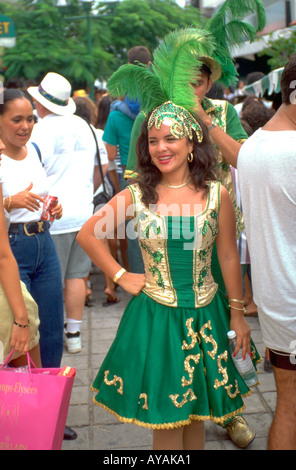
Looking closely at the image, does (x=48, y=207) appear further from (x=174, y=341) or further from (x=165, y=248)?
(x=174, y=341)

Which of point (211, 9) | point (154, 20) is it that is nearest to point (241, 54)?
point (154, 20)

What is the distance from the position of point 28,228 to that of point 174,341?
1.21m

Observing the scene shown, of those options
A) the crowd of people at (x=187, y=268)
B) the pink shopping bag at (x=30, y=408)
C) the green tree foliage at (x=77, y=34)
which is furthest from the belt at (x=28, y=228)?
the green tree foliage at (x=77, y=34)

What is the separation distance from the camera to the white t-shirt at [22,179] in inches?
132

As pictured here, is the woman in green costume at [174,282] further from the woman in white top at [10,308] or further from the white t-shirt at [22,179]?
the white t-shirt at [22,179]

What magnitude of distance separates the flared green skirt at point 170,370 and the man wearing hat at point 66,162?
209 cm

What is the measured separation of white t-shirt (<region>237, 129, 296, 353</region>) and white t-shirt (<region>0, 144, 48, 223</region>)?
1356 millimetres

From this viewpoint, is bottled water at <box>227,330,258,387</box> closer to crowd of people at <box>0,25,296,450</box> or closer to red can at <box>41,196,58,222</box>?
crowd of people at <box>0,25,296,450</box>

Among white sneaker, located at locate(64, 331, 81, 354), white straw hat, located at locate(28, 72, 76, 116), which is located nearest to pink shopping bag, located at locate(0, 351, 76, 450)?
white sneaker, located at locate(64, 331, 81, 354)

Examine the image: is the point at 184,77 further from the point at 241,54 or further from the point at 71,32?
the point at 241,54

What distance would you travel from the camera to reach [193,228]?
8.77 ft

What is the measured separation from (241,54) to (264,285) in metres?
20.5

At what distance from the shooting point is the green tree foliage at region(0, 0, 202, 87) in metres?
18.2

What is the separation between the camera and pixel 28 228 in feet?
11.1
